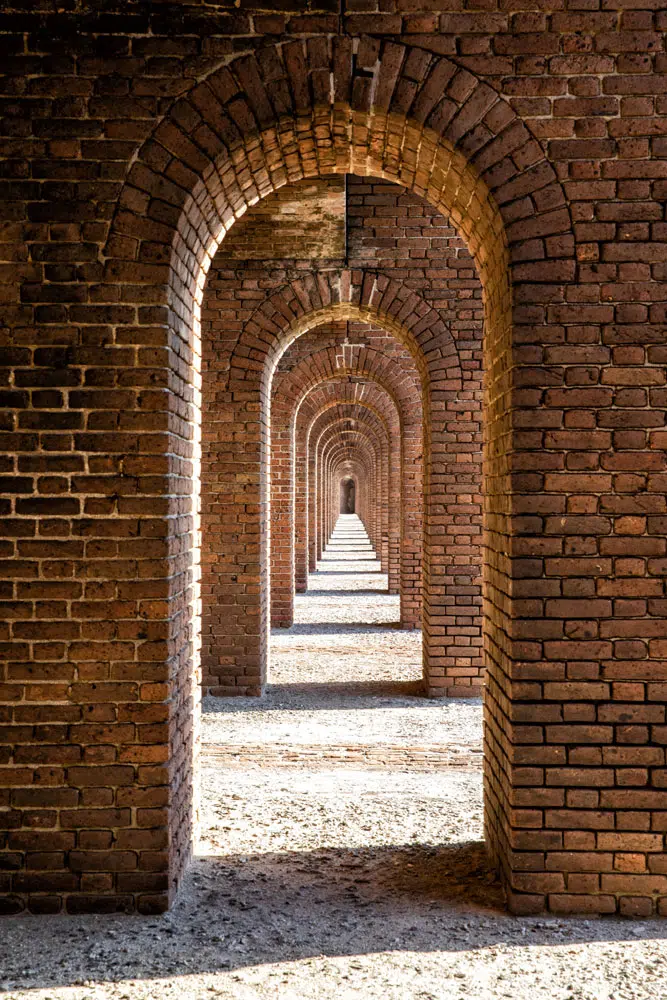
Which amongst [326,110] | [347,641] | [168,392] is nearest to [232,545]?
A: [347,641]

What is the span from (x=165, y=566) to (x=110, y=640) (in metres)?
0.39

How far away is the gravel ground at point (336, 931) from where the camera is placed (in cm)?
317

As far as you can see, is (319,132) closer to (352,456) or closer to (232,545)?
(232,545)

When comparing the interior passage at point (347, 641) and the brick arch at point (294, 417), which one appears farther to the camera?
the brick arch at point (294, 417)

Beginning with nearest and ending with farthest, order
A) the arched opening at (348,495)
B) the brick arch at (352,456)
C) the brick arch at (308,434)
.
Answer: the brick arch at (308,434), the brick arch at (352,456), the arched opening at (348,495)

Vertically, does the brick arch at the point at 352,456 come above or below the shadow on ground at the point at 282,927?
above

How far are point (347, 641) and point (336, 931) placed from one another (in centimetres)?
767

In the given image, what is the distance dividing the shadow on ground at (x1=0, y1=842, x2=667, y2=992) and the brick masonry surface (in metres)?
0.13

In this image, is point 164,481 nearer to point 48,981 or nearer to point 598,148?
point 48,981

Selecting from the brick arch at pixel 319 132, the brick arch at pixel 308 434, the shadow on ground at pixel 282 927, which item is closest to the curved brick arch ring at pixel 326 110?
the brick arch at pixel 319 132

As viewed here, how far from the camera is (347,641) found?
11.3 m

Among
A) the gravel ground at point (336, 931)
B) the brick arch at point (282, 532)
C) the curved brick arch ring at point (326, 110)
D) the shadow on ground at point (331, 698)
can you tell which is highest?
the curved brick arch ring at point (326, 110)

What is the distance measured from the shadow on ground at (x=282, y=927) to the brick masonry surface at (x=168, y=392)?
0.13m

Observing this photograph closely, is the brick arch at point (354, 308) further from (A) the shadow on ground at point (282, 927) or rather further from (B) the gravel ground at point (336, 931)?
(A) the shadow on ground at point (282, 927)
